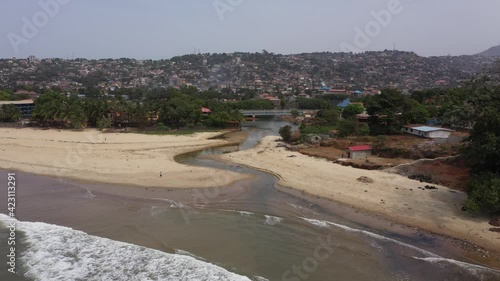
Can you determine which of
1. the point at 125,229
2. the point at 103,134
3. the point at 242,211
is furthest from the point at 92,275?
the point at 103,134

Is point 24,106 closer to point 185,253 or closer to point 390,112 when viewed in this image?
point 390,112

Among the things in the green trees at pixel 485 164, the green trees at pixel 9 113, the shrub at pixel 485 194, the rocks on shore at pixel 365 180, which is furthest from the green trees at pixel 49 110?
the shrub at pixel 485 194

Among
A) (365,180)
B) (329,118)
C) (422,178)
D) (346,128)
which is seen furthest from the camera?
(329,118)

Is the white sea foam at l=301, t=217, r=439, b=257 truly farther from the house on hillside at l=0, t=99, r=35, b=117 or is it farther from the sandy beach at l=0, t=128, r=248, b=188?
the house on hillside at l=0, t=99, r=35, b=117

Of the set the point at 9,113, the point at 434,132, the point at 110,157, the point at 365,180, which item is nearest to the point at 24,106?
the point at 9,113

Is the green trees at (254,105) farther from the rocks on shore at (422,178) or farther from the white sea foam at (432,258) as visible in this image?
the white sea foam at (432,258)

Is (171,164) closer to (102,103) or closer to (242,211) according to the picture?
(242,211)
